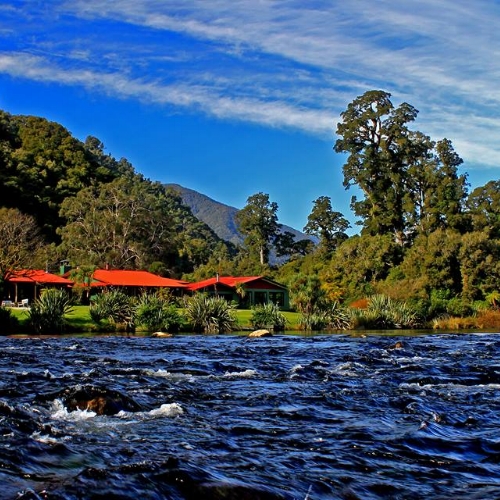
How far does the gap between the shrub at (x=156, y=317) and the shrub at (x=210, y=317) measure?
1097 mm

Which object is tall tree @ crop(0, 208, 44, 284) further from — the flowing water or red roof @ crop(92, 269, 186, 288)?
the flowing water

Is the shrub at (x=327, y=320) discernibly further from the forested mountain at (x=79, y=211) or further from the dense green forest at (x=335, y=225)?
the forested mountain at (x=79, y=211)

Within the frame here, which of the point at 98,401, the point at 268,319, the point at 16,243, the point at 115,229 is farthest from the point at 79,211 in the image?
the point at 98,401

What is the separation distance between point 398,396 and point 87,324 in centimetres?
2754

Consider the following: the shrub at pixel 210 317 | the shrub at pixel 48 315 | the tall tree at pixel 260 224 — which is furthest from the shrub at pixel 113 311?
the tall tree at pixel 260 224

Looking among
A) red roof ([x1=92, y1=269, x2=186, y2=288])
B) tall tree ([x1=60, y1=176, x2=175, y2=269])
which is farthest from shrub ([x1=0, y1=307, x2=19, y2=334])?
tall tree ([x1=60, y1=176, x2=175, y2=269])

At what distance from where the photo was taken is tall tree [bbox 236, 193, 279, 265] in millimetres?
105000

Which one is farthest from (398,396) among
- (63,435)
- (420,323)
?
(420,323)

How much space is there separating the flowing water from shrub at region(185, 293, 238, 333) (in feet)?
72.4

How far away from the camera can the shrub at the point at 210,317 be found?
4147 cm

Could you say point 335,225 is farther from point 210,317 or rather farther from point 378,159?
point 210,317

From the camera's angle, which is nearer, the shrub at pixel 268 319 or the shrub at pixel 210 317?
the shrub at pixel 210 317

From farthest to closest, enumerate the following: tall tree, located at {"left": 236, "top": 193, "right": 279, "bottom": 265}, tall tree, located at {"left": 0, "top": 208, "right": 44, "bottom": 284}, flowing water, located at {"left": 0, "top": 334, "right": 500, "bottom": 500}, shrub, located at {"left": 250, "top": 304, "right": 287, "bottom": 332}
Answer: tall tree, located at {"left": 236, "top": 193, "right": 279, "bottom": 265}, tall tree, located at {"left": 0, "top": 208, "right": 44, "bottom": 284}, shrub, located at {"left": 250, "top": 304, "right": 287, "bottom": 332}, flowing water, located at {"left": 0, "top": 334, "right": 500, "bottom": 500}

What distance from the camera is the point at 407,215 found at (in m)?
78.1
